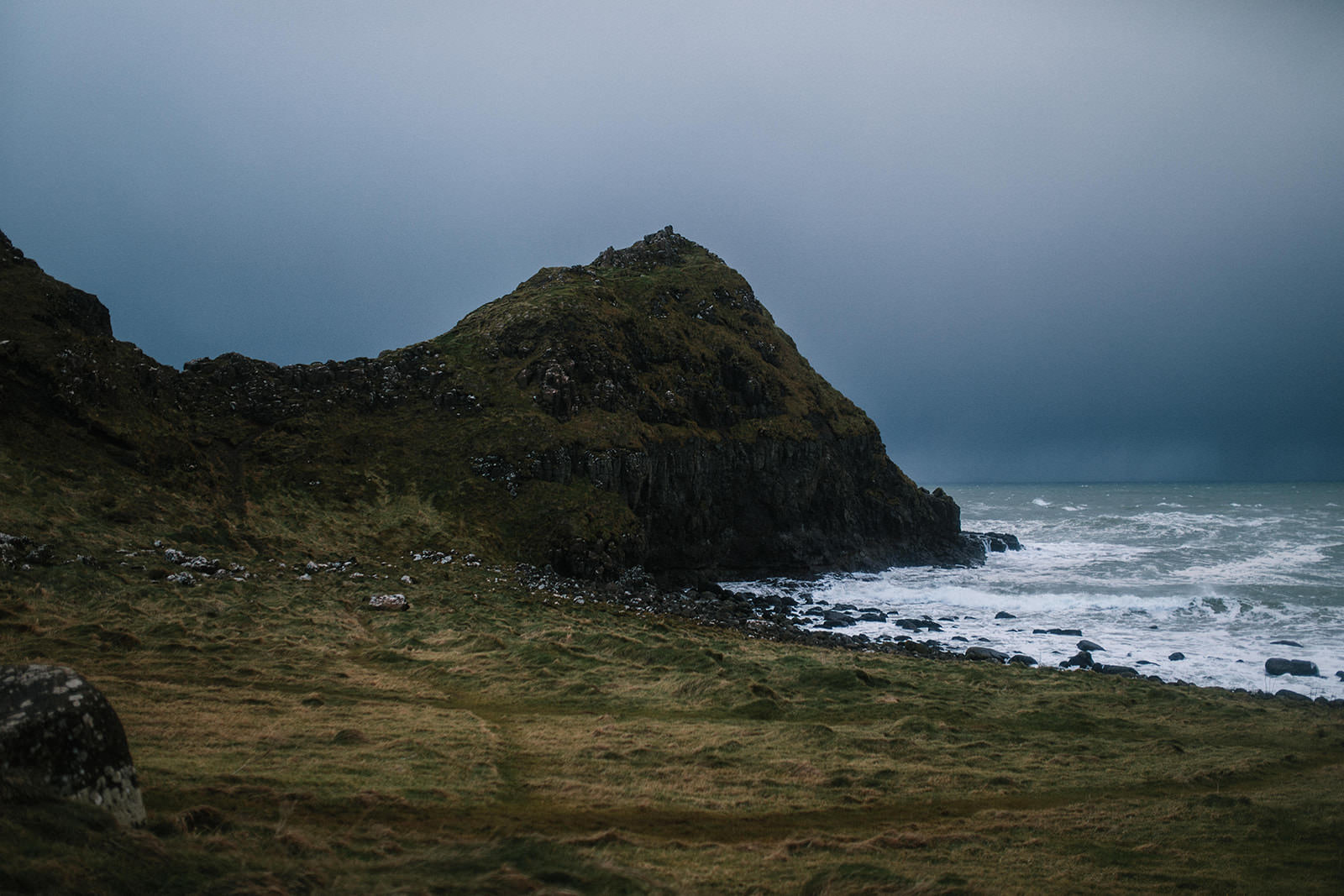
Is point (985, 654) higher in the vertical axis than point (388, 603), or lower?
lower

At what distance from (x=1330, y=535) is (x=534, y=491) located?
375 ft

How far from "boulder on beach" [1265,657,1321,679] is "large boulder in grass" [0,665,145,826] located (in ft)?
165

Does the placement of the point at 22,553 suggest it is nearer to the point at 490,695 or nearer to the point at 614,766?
the point at 490,695

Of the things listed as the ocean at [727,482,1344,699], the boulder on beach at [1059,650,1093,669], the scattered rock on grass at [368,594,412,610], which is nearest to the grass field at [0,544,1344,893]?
the scattered rock on grass at [368,594,412,610]

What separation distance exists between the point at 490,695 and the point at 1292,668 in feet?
143

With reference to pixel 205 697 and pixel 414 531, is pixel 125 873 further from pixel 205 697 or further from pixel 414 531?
pixel 414 531

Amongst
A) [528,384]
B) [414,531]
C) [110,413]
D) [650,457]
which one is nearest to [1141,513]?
[650,457]

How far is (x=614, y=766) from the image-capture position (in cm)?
1691

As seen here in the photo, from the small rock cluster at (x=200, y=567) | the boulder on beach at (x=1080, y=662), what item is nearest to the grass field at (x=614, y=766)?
the small rock cluster at (x=200, y=567)

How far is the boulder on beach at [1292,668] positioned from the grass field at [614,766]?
10.4m

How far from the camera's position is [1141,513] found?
467ft

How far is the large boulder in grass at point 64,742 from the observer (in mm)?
8281

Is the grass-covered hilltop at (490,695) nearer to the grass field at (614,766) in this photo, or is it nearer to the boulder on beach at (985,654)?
the grass field at (614,766)

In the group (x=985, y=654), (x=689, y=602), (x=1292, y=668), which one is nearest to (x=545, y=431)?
(x=689, y=602)
